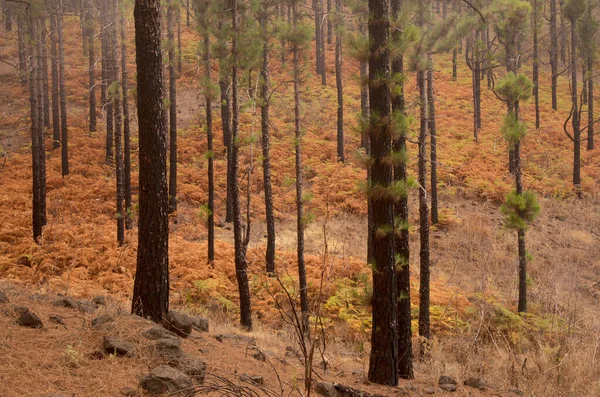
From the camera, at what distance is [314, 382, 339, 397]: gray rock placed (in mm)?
6230

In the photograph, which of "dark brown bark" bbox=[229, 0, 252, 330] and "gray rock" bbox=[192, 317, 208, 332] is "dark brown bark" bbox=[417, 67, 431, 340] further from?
"gray rock" bbox=[192, 317, 208, 332]

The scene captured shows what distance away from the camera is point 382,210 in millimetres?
7180

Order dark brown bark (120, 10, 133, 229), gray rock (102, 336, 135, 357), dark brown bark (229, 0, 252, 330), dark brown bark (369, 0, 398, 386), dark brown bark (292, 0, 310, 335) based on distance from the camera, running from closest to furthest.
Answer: gray rock (102, 336, 135, 357), dark brown bark (369, 0, 398, 386), dark brown bark (229, 0, 252, 330), dark brown bark (292, 0, 310, 335), dark brown bark (120, 10, 133, 229)

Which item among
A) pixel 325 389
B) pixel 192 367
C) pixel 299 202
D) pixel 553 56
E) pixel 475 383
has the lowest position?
pixel 475 383

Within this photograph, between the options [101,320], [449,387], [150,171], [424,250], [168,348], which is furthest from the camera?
[424,250]

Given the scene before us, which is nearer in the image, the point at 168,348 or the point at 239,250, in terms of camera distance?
the point at 168,348

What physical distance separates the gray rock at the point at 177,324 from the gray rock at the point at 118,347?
1.57 m

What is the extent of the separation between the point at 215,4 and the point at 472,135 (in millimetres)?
19481

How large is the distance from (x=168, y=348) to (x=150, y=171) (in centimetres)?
266

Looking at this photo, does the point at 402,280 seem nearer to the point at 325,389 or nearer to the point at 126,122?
the point at 325,389

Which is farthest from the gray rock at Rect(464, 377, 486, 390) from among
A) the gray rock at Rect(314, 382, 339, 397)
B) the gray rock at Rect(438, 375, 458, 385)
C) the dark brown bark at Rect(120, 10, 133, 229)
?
the dark brown bark at Rect(120, 10, 133, 229)

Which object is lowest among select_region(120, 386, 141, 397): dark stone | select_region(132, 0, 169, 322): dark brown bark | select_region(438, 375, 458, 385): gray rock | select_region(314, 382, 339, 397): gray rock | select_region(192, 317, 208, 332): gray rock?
select_region(438, 375, 458, 385): gray rock

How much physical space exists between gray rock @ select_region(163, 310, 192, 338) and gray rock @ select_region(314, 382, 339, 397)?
2166mm

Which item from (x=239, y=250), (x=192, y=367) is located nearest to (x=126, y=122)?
(x=239, y=250)
